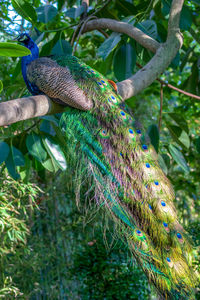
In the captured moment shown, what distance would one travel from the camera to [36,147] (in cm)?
168

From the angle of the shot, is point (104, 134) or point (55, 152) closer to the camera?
point (104, 134)

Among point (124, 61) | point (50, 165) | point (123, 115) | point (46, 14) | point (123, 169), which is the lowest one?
point (50, 165)

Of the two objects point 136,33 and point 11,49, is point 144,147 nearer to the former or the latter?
point 136,33

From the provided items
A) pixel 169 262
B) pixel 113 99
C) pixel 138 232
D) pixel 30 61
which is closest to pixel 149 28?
pixel 113 99

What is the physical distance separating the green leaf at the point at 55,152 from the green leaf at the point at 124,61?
60cm

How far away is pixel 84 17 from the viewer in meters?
2.10

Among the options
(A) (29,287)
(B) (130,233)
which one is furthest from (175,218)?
(A) (29,287)

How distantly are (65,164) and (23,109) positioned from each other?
2.09ft

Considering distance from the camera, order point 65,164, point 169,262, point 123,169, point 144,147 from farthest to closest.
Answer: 1. point 65,164
2. point 144,147
3. point 123,169
4. point 169,262

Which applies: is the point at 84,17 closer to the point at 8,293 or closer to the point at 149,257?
→ the point at 149,257

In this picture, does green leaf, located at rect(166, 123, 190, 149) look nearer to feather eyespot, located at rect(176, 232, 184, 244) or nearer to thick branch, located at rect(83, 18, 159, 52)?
thick branch, located at rect(83, 18, 159, 52)

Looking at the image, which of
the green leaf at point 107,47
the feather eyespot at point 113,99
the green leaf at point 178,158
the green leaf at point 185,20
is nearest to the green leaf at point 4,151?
the feather eyespot at point 113,99

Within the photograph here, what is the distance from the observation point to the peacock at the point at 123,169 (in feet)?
4.52

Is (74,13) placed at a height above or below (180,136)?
above
